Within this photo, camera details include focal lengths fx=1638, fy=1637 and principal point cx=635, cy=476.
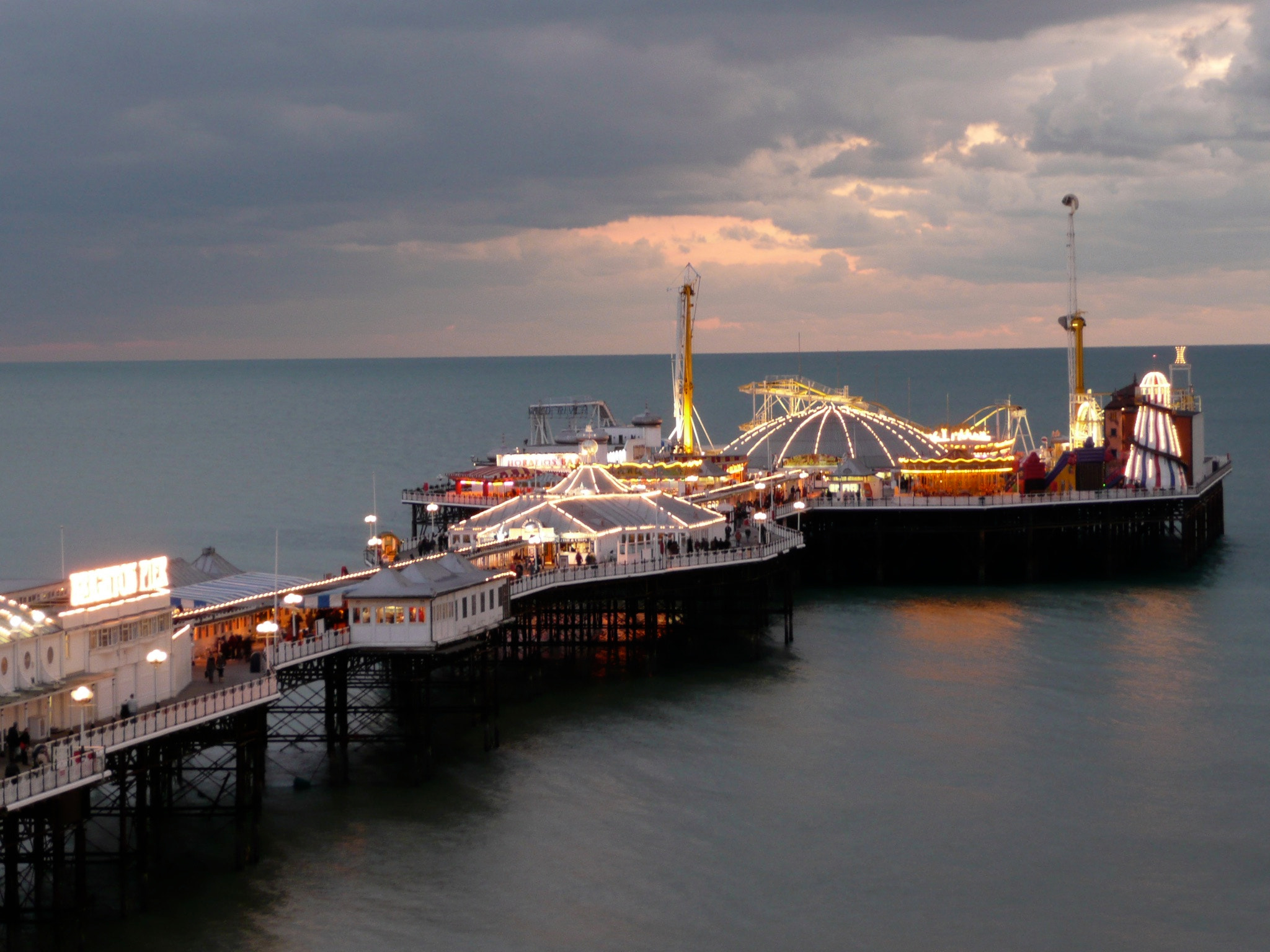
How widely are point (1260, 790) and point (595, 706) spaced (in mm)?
21462

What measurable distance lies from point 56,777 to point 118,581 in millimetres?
7010

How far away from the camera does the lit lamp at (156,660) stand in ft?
129

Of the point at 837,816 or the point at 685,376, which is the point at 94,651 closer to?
the point at 837,816

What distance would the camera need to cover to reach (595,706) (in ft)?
184

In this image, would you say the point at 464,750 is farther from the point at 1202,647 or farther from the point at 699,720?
the point at 1202,647

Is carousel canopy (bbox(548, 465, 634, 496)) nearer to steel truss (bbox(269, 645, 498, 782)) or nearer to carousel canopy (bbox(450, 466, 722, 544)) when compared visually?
carousel canopy (bbox(450, 466, 722, 544))

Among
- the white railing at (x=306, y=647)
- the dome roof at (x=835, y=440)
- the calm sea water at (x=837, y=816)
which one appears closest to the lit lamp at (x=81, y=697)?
the calm sea water at (x=837, y=816)

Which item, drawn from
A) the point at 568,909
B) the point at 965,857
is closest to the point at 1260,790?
the point at 965,857

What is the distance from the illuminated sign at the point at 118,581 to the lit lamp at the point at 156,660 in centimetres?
155

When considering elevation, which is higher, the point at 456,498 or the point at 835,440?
the point at 835,440

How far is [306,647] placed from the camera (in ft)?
151

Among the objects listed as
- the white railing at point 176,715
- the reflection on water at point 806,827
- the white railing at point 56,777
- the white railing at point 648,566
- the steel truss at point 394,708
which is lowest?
the reflection on water at point 806,827

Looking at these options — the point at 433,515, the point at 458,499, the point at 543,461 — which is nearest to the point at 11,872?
the point at 433,515

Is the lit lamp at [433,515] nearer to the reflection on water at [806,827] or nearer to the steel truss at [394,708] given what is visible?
the steel truss at [394,708]
